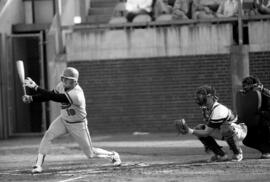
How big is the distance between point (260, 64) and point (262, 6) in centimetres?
155

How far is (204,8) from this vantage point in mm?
19359

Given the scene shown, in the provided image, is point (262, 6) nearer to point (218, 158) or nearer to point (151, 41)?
point (151, 41)

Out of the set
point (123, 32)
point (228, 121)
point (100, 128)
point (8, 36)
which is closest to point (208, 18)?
point (123, 32)

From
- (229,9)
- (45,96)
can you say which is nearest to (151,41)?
(229,9)

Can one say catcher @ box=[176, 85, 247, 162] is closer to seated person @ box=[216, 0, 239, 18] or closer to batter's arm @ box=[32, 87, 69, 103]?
batter's arm @ box=[32, 87, 69, 103]

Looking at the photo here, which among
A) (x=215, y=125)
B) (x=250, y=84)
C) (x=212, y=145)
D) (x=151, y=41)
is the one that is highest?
(x=151, y=41)

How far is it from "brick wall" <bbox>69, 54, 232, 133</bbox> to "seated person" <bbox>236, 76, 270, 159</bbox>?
7.08m

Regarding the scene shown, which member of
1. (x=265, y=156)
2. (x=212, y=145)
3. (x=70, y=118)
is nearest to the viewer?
(x=70, y=118)

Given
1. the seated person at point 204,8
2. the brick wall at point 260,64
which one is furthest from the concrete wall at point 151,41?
the brick wall at point 260,64

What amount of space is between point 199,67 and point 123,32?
7.16 ft

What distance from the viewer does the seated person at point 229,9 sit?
19141 mm

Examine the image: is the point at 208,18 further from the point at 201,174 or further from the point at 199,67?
the point at 201,174

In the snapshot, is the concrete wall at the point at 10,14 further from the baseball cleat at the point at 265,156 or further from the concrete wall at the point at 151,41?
the baseball cleat at the point at 265,156

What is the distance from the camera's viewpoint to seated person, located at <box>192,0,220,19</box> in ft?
62.7
